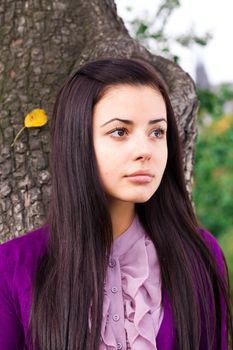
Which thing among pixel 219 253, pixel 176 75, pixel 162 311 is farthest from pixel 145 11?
pixel 162 311

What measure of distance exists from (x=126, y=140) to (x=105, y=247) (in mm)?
Result: 303

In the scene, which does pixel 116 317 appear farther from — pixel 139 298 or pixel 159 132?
pixel 159 132

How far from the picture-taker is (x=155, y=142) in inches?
74.0

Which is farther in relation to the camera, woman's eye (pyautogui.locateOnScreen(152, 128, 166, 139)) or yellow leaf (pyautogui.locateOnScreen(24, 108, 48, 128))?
yellow leaf (pyautogui.locateOnScreen(24, 108, 48, 128))

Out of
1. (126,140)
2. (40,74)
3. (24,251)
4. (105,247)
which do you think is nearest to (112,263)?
(105,247)

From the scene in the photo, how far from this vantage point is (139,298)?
1912mm

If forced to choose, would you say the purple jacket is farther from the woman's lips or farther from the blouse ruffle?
the woman's lips

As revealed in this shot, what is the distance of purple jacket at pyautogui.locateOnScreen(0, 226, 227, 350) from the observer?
1.93 m

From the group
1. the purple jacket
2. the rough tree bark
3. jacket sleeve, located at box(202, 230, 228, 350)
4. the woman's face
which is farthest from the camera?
the rough tree bark

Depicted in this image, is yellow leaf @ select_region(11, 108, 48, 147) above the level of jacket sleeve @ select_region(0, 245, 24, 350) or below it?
above

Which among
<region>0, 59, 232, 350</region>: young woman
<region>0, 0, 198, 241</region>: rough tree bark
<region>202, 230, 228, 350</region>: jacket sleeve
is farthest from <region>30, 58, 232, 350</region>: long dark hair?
<region>0, 0, 198, 241</region>: rough tree bark

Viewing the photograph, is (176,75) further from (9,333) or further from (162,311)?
(9,333)

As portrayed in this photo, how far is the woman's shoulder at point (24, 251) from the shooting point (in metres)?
1.94

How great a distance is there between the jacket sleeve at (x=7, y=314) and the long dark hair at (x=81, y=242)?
0.06 metres
